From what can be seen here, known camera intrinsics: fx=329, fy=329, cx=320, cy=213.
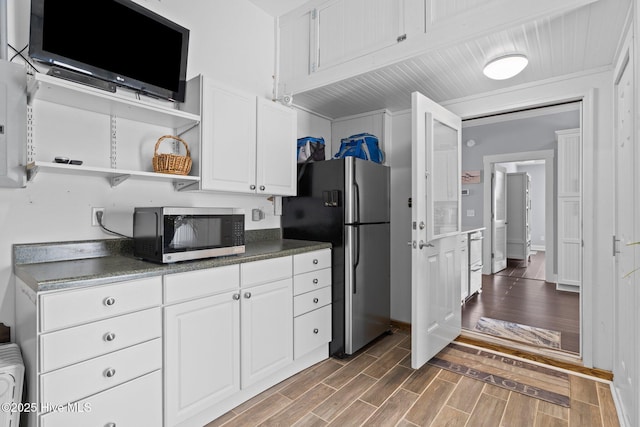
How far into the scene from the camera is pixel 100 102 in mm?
1774

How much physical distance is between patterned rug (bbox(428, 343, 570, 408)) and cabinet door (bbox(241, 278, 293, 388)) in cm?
120

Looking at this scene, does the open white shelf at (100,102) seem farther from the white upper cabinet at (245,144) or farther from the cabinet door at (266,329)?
the cabinet door at (266,329)

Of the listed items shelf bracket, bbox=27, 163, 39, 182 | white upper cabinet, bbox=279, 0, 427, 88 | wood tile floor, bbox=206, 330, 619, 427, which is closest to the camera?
shelf bracket, bbox=27, 163, 39, 182

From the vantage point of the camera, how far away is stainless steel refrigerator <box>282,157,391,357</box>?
262 cm

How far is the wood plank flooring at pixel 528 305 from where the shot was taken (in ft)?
10.9

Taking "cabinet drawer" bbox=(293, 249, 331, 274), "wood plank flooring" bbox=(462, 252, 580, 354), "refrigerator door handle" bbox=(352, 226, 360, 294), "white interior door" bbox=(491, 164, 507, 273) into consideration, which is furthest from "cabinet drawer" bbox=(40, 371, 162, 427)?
"white interior door" bbox=(491, 164, 507, 273)

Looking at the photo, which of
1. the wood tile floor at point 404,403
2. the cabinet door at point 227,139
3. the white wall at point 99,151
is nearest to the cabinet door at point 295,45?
the white wall at point 99,151

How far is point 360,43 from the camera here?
8.01 ft

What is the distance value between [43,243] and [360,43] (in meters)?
2.36

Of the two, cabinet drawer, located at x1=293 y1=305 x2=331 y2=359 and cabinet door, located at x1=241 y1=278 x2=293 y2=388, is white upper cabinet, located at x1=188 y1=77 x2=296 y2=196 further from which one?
cabinet drawer, located at x1=293 y1=305 x2=331 y2=359

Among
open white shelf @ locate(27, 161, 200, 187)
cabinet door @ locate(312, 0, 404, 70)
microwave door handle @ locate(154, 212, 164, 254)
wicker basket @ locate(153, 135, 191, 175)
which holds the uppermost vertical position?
cabinet door @ locate(312, 0, 404, 70)

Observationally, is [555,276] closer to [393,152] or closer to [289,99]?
[393,152]

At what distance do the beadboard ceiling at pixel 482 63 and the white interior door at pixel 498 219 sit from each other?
3294 millimetres

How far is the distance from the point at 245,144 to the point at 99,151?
2.88ft
